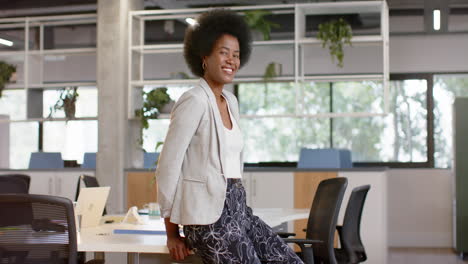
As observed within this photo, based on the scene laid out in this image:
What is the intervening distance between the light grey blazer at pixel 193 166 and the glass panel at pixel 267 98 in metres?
9.86

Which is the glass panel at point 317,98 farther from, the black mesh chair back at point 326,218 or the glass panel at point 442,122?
the black mesh chair back at point 326,218

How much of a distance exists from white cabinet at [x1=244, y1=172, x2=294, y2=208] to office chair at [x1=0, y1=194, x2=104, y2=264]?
5.19 meters

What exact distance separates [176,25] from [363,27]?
3101 millimetres

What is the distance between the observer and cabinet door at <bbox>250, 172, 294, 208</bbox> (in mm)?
8203

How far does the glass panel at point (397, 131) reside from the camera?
11.8 metres

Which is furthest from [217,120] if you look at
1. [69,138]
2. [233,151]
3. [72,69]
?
[72,69]

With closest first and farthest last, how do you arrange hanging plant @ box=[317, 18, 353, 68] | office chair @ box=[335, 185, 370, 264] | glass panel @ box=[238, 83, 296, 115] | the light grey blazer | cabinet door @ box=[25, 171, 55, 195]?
the light grey blazer, office chair @ box=[335, 185, 370, 264], hanging plant @ box=[317, 18, 353, 68], cabinet door @ box=[25, 171, 55, 195], glass panel @ box=[238, 83, 296, 115]

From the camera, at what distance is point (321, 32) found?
8.36m

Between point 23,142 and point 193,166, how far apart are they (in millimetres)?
11492

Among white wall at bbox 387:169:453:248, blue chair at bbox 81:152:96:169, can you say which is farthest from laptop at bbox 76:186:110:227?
white wall at bbox 387:169:453:248

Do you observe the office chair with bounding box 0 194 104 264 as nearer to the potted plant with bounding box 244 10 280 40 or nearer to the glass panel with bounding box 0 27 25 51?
the potted plant with bounding box 244 10 280 40

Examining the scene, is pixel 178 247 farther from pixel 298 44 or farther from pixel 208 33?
pixel 298 44

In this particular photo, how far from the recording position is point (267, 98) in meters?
12.9

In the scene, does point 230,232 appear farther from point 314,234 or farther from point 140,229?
point 314,234
